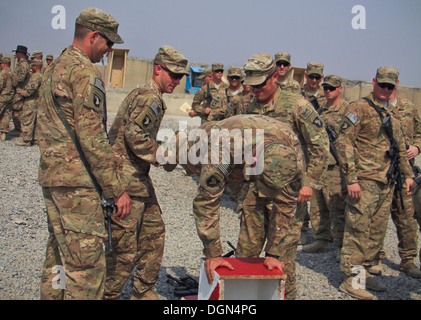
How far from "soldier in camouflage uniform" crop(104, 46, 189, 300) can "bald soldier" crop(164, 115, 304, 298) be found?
0.41 metres

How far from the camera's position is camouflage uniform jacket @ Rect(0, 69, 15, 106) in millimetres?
12844

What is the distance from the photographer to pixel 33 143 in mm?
12359

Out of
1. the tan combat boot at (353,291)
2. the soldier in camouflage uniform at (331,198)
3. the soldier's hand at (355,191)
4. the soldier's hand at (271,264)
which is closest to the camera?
the soldier's hand at (271,264)

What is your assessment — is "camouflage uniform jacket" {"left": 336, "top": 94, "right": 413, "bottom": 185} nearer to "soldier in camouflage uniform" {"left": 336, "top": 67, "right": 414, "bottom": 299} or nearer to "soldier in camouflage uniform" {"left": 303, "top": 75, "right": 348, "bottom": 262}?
"soldier in camouflage uniform" {"left": 336, "top": 67, "right": 414, "bottom": 299}

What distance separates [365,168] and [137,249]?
111 inches

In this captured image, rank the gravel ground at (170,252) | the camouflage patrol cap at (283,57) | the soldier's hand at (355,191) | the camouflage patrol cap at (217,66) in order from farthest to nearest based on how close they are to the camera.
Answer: the camouflage patrol cap at (217,66) < the camouflage patrol cap at (283,57) < the soldier's hand at (355,191) < the gravel ground at (170,252)

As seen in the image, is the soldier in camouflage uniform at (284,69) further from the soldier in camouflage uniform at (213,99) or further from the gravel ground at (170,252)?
the gravel ground at (170,252)

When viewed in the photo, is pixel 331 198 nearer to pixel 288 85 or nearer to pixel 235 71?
pixel 288 85

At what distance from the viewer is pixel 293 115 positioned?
423cm

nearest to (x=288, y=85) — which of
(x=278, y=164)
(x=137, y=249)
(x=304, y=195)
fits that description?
(x=304, y=195)

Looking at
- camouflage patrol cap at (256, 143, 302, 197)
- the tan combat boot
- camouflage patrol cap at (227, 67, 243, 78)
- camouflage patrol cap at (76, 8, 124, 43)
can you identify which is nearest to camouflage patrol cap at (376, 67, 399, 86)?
the tan combat boot

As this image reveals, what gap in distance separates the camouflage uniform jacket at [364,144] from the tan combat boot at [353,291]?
113cm

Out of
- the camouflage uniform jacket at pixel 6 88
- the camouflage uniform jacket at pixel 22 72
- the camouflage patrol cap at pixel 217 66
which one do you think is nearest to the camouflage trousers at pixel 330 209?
the camouflage patrol cap at pixel 217 66

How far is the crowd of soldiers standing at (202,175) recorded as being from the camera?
3.02 metres
